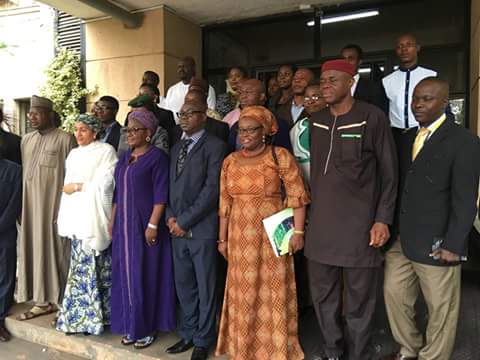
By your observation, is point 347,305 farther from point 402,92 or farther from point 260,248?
point 402,92

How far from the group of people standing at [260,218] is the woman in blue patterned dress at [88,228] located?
12mm

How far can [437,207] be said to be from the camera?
98.2 inches

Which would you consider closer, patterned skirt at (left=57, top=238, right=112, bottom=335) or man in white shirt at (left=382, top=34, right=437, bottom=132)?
patterned skirt at (left=57, top=238, right=112, bottom=335)

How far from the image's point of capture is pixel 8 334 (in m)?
4.01

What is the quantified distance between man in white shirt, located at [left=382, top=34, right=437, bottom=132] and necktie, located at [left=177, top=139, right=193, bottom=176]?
1.76m

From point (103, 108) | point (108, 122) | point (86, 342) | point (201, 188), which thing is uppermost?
point (103, 108)

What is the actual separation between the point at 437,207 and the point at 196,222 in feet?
5.22

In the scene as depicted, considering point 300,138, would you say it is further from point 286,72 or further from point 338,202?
point 286,72

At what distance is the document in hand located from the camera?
108 inches

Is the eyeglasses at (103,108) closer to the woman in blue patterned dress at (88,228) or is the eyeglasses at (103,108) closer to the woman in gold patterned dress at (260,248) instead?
the woman in blue patterned dress at (88,228)

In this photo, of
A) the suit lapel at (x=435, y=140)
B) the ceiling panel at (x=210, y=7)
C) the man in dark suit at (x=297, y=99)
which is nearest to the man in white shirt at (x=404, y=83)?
the man in dark suit at (x=297, y=99)

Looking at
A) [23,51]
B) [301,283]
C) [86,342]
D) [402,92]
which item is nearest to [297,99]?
[402,92]

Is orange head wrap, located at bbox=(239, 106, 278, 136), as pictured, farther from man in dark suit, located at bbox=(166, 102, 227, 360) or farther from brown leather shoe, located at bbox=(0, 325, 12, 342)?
brown leather shoe, located at bbox=(0, 325, 12, 342)

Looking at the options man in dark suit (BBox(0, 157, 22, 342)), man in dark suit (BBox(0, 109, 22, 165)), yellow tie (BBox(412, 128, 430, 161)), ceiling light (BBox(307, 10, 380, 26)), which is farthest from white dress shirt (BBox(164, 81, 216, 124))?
yellow tie (BBox(412, 128, 430, 161))
